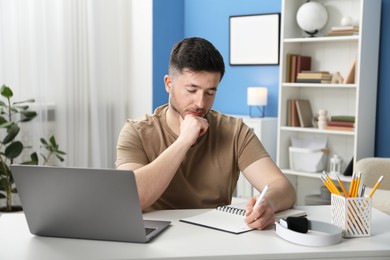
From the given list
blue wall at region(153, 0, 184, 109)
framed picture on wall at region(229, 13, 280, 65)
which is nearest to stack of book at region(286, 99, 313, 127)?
framed picture on wall at region(229, 13, 280, 65)

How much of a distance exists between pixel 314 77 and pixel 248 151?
239cm

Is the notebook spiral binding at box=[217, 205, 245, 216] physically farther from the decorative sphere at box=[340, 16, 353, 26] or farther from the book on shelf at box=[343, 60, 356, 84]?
the decorative sphere at box=[340, 16, 353, 26]

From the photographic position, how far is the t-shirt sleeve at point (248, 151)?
2.04 m

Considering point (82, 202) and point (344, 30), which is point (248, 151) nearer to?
point (82, 202)

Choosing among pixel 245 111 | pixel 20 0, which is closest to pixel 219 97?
pixel 245 111

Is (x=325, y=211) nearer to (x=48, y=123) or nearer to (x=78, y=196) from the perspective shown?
(x=78, y=196)

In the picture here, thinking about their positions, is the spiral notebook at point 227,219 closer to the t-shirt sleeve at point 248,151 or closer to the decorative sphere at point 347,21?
the t-shirt sleeve at point 248,151

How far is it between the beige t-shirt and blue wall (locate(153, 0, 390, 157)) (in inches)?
111

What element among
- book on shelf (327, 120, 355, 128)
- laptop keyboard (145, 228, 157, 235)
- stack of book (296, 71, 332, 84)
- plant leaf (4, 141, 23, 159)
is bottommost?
plant leaf (4, 141, 23, 159)

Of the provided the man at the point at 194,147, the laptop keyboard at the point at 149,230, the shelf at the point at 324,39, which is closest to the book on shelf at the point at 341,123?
the shelf at the point at 324,39

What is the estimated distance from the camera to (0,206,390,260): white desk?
1352mm

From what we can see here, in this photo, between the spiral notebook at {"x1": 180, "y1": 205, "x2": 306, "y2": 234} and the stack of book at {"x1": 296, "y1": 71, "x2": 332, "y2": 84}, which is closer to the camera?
the spiral notebook at {"x1": 180, "y1": 205, "x2": 306, "y2": 234}

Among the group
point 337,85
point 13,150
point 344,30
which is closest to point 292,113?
point 337,85

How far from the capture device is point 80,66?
4598 mm
